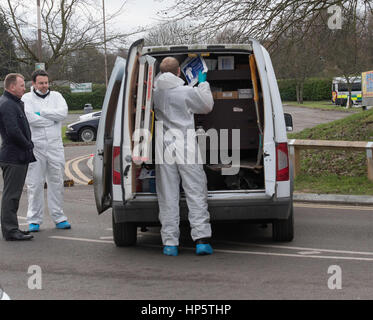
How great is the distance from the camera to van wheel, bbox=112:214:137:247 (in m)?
7.51

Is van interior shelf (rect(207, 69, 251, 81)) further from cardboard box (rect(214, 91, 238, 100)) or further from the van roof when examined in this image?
the van roof

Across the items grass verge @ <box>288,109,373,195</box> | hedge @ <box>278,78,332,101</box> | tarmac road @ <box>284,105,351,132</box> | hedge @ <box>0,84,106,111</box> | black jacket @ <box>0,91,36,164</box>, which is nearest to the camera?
black jacket @ <box>0,91,36,164</box>

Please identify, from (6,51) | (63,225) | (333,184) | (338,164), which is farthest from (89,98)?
(63,225)

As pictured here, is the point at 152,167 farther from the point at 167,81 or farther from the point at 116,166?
the point at 167,81

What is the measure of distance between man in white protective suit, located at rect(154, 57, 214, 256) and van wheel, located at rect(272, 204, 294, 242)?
856mm

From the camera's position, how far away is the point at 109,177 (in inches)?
300

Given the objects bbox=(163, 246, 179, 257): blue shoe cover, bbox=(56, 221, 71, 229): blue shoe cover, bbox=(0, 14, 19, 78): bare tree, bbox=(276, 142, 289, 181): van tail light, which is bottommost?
bbox=(56, 221, 71, 229): blue shoe cover

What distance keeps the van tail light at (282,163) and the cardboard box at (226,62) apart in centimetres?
201

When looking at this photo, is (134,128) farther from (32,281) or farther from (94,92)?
(94,92)

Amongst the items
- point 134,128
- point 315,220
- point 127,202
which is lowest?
point 315,220

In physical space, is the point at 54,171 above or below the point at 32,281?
above

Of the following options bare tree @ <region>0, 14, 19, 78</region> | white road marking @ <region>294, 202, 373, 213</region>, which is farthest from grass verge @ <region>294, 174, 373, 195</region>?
bare tree @ <region>0, 14, 19, 78</region>

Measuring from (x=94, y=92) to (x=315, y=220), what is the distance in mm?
58256
